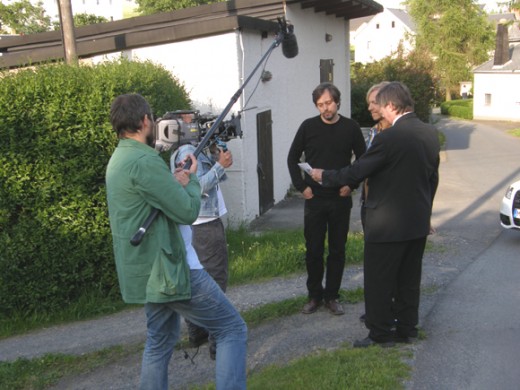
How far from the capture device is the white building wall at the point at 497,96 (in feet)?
128

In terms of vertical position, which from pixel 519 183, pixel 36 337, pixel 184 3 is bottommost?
pixel 36 337

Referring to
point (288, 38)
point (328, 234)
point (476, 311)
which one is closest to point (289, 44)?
point (288, 38)

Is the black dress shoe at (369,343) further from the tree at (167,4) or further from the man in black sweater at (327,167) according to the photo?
the tree at (167,4)

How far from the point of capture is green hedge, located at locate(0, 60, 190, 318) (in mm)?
5805

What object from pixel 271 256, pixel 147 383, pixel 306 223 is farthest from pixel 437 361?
pixel 271 256

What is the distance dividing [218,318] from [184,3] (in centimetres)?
2887

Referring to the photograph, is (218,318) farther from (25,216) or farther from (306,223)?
(25,216)

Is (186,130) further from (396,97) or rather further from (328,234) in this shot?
(328,234)

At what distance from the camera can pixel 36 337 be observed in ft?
18.7

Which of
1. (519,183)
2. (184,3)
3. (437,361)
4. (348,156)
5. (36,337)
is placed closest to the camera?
(437,361)

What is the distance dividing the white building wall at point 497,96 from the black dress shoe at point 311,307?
Result: 37315mm

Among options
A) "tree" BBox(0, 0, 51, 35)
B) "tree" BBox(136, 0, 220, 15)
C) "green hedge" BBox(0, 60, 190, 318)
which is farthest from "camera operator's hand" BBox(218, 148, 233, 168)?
"tree" BBox(0, 0, 51, 35)

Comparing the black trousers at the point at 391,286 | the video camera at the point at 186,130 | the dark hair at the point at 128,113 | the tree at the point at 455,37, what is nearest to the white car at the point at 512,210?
the black trousers at the point at 391,286

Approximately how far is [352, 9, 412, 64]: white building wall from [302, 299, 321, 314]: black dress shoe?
2761 inches
